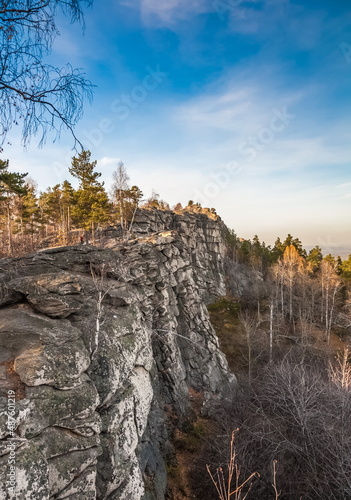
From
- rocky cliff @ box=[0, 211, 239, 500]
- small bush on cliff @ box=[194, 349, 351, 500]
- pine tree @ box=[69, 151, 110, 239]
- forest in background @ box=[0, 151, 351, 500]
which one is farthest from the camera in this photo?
pine tree @ box=[69, 151, 110, 239]

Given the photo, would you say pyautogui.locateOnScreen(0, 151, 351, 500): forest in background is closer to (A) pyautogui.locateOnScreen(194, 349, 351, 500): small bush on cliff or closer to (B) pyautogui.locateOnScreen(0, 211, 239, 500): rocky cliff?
(A) pyautogui.locateOnScreen(194, 349, 351, 500): small bush on cliff

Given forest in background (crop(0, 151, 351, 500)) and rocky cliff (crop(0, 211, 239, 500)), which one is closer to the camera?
rocky cliff (crop(0, 211, 239, 500))

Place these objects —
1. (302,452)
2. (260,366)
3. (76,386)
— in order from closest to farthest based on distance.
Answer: (76,386) < (302,452) < (260,366)

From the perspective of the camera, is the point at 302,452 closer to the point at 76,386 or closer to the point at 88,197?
the point at 76,386

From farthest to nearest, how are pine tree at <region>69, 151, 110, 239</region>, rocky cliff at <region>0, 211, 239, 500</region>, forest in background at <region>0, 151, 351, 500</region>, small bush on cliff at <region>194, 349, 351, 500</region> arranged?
pine tree at <region>69, 151, 110, 239</region>, forest in background at <region>0, 151, 351, 500</region>, small bush on cliff at <region>194, 349, 351, 500</region>, rocky cliff at <region>0, 211, 239, 500</region>

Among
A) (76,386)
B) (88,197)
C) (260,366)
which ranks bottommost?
(260,366)

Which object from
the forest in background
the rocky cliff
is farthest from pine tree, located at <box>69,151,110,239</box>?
the rocky cliff

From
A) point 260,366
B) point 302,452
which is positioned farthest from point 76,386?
point 260,366

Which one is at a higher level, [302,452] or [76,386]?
[76,386]

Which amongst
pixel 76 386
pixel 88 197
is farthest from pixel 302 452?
pixel 88 197

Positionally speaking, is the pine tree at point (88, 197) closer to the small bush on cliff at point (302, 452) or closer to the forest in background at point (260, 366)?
the forest in background at point (260, 366)

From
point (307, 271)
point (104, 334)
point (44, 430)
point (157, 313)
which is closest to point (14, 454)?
point (44, 430)

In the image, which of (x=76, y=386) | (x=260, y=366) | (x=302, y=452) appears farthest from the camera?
(x=260, y=366)

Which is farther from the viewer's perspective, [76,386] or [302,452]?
[302,452]
